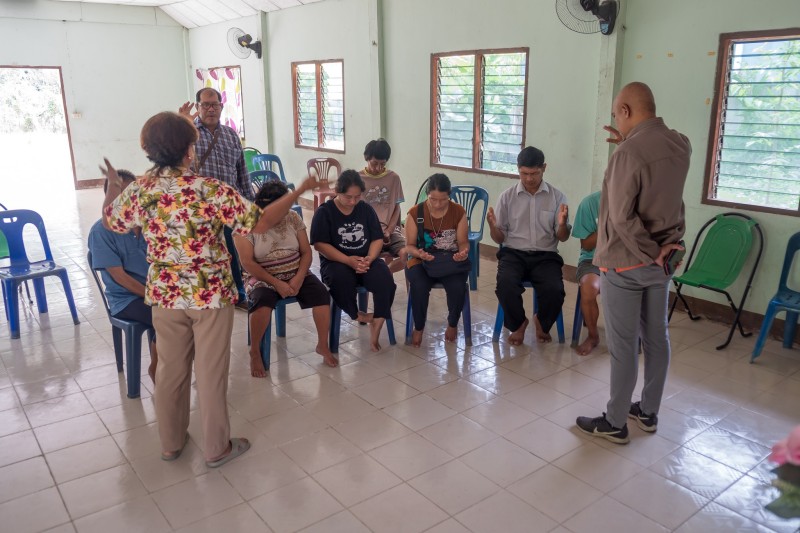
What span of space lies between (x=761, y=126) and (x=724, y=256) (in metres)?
0.84

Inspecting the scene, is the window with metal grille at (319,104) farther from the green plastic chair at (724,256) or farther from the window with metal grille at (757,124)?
the green plastic chair at (724,256)

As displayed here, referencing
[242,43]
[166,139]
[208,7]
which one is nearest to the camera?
[166,139]

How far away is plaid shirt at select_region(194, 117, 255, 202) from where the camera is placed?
13.5ft

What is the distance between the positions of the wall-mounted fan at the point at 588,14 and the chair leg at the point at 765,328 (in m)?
2.19

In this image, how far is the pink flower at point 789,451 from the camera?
1.34 metres

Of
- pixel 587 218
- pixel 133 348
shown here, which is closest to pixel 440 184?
pixel 587 218

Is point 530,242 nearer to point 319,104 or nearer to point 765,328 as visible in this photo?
point 765,328

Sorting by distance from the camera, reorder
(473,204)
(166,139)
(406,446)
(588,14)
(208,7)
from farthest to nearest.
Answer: (208,7)
(473,204)
(588,14)
(406,446)
(166,139)

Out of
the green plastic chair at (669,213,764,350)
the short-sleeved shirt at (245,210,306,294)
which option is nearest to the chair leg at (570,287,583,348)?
the green plastic chair at (669,213,764,350)

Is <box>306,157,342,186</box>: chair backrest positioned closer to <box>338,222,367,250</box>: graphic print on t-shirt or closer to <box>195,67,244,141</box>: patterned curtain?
<box>195,67,244,141</box>: patterned curtain

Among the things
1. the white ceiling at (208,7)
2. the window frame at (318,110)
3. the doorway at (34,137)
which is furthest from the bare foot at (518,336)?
the doorway at (34,137)

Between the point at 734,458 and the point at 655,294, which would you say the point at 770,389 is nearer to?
the point at 734,458

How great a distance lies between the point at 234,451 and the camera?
274 cm

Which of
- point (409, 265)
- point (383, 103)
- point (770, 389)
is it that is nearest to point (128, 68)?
point (383, 103)
